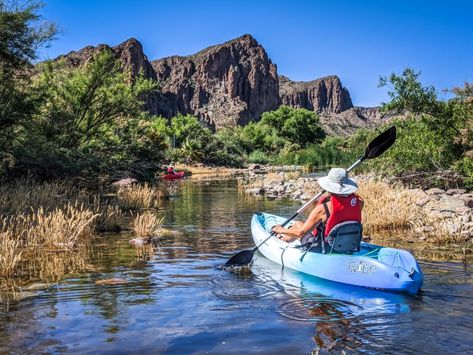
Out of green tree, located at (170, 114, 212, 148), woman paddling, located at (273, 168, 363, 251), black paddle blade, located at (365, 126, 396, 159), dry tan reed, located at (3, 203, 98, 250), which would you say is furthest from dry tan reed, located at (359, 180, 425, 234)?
green tree, located at (170, 114, 212, 148)

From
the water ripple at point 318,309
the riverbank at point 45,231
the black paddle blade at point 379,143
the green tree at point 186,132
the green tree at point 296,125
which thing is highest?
the green tree at point 296,125

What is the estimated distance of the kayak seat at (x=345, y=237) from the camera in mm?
8773

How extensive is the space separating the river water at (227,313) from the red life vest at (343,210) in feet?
3.33

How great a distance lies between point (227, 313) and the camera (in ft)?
24.1

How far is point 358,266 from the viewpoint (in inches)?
331

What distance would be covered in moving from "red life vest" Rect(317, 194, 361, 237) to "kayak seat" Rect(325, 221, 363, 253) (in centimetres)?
7

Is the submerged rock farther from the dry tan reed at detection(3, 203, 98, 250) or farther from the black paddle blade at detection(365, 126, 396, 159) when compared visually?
the black paddle blade at detection(365, 126, 396, 159)

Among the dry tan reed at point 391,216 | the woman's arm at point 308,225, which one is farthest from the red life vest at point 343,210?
the dry tan reed at point 391,216

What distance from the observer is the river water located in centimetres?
608

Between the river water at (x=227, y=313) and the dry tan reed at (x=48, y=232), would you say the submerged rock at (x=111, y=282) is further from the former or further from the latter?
the dry tan reed at (x=48, y=232)

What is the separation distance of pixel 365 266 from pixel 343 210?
918mm

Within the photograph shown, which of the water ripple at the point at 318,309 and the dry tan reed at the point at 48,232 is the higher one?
the dry tan reed at the point at 48,232

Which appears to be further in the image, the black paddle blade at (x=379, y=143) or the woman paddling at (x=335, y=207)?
the black paddle blade at (x=379, y=143)

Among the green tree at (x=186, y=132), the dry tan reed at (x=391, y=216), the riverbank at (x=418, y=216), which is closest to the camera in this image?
the riverbank at (x=418, y=216)
